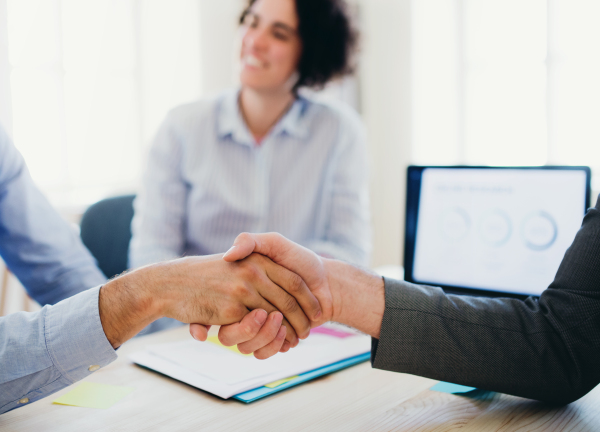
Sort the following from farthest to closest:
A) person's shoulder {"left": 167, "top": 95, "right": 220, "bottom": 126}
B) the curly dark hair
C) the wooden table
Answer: the curly dark hair, person's shoulder {"left": 167, "top": 95, "right": 220, "bottom": 126}, the wooden table

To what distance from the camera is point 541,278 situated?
40.6 inches

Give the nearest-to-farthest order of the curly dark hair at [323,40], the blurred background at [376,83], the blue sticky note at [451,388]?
the blue sticky note at [451,388] < the curly dark hair at [323,40] < the blurred background at [376,83]

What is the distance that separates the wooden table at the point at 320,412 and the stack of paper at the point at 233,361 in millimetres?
27

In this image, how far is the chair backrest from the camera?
163 centimetres

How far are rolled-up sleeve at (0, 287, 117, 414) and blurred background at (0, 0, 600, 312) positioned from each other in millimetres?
2102

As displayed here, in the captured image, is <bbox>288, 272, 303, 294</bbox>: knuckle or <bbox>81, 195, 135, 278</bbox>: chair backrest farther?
<bbox>81, 195, 135, 278</bbox>: chair backrest

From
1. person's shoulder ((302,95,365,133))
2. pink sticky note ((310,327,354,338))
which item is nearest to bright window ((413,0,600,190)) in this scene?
person's shoulder ((302,95,365,133))

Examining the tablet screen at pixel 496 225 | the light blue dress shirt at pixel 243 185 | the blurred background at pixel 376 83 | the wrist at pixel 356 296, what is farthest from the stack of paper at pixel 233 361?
the blurred background at pixel 376 83

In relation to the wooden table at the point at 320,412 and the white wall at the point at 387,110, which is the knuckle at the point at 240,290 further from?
the white wall at the point at 387,110

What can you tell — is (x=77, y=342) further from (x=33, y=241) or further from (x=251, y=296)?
(x=33, y=241)

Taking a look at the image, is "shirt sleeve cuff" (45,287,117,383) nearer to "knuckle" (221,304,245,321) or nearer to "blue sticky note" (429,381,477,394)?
"knuckle" (221,304,245,321)

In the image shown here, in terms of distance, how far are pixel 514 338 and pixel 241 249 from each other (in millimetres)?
446

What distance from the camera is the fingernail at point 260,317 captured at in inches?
32.4

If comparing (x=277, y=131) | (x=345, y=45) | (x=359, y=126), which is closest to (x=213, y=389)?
(x=277, y=131)
